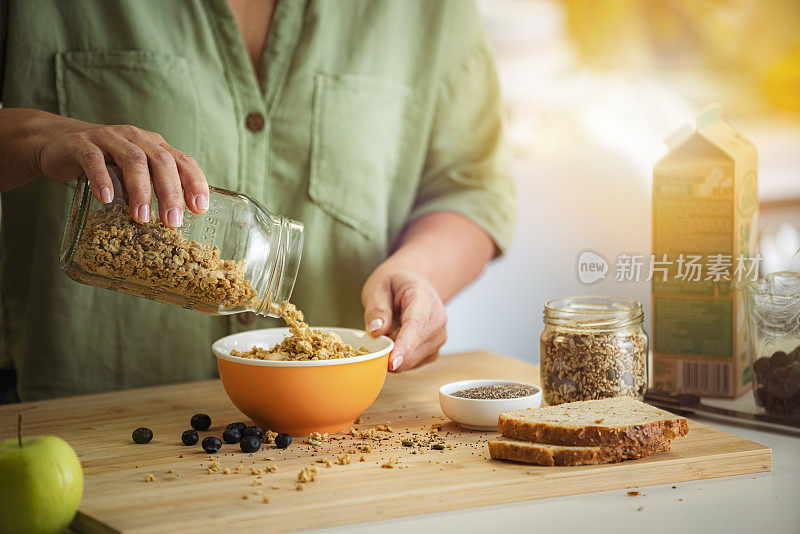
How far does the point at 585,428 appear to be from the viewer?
3.48ft

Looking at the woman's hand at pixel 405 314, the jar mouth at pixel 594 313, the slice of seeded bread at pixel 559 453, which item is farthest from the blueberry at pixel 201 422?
the jar mouth at pixel 594 313

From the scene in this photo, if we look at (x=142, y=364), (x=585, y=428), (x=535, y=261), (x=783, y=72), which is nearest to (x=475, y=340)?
(x=535, y=261)

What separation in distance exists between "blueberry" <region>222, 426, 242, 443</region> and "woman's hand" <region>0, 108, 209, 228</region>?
1.00ft

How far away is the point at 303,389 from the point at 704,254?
2.41 feet

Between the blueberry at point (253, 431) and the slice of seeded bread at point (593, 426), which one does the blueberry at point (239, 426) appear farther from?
the slice of seeded bread at point (593, 426)

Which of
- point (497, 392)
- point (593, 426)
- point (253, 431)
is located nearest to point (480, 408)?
point (497, 392)

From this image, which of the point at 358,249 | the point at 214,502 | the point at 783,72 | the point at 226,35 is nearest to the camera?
the point at 214,502

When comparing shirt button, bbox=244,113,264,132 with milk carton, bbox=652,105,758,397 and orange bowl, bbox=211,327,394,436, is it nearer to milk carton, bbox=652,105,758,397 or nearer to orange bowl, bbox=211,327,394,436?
orange bowl, bbox=211,327,394,436

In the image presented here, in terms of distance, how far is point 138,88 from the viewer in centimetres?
148

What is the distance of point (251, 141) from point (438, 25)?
0.46m

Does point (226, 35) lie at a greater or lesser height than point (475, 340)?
greater

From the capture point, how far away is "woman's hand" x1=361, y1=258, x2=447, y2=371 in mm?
1293

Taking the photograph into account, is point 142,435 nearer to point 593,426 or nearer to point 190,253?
point 190,253

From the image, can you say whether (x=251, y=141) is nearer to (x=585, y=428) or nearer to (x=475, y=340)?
(x=585, y=428)
